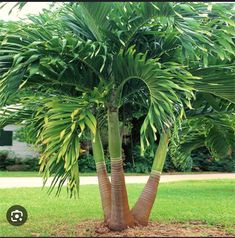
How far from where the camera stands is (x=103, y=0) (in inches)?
198

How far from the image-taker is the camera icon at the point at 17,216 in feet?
22.9

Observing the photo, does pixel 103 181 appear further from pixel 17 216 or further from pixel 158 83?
pixel 158 83

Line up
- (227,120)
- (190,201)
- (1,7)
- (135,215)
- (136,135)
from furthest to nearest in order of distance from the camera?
(136,135) → (190,201) → (227,120) → (135,215) → (1,7)

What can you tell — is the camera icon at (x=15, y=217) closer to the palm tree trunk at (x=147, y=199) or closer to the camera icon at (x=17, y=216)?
the camera icon at (x=17, y=216)

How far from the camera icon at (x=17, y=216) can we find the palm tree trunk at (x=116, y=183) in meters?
1.51

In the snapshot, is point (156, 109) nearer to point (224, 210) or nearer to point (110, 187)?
point (110, 187)

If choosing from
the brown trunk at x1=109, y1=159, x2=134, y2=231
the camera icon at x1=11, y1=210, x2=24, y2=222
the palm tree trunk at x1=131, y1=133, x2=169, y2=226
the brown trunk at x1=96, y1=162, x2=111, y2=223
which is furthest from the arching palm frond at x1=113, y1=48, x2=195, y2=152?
the camera icon at x1=11, y1=210, x2=24, y2=222

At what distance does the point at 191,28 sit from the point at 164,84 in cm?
61

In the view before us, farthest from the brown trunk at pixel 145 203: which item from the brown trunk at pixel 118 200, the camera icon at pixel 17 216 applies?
the camera icon at pixel 17 216

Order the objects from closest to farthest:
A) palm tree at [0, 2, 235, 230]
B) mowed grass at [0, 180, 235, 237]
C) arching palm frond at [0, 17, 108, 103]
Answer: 1. palm tree at [0, 2, 235, 230]
2. arching palm frond at [0, 17, 108, 103]
3. mowed grass at [0, 180, 235, 237]

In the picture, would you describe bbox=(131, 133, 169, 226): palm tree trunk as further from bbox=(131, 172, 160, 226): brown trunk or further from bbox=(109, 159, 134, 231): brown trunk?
bbox=(109, 159, 134, 231): brown trunk

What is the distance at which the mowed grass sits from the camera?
729cm

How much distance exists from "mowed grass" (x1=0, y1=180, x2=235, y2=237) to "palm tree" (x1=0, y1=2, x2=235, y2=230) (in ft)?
4.32

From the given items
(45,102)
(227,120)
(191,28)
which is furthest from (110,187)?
(191,28)
